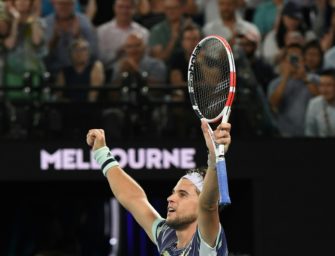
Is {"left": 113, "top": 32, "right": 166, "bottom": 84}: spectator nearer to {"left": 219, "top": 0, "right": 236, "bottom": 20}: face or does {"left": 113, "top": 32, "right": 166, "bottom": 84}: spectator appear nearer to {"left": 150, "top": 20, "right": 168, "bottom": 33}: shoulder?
{"left": 150, "top": 20, "right": 168, "bottom": 33}: shoulder

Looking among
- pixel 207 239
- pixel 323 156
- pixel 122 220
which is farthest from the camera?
pixel 122 220

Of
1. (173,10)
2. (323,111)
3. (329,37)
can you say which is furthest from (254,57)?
(323,111)

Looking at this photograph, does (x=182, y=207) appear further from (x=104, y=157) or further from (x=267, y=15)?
(x=267, y=15)

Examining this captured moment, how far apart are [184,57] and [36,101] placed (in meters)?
1.59

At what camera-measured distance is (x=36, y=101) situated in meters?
10.7

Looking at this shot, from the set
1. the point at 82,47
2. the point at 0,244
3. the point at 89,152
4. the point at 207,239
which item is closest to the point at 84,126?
the point at 89,152

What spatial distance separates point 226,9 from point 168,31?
69cm

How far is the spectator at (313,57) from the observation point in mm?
11094

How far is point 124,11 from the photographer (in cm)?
1164

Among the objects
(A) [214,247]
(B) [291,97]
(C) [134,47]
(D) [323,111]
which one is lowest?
(A) [214,247]

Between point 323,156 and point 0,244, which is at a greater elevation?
point 323,156

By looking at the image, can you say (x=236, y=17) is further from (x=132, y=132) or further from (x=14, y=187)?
(x=14, y=187)

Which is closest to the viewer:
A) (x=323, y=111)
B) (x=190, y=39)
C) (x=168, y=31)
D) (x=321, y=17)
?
(x=323, y=111)

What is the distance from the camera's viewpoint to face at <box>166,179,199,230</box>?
246 inches
